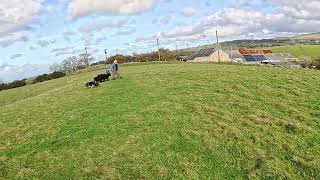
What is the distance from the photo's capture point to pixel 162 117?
69.3 feet

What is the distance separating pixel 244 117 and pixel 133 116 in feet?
19.3

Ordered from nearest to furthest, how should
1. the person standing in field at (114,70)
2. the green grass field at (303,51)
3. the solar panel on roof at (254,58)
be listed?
1. the person standing in field at (114,70)
2. the solar panel on roof at (254,58)
3. the green grass field at (303,51)

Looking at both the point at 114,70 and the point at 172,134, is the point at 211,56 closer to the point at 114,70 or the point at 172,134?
the point at 114,70

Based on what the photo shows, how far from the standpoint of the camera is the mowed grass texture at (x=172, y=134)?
51.5 feet

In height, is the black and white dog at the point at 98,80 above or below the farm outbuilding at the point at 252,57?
above

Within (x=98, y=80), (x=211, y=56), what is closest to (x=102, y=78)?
(x=98, y=80)

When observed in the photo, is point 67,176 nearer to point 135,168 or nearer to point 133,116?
point 135,168

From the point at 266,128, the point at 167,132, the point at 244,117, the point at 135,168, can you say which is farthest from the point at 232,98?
→ the point at 135,168

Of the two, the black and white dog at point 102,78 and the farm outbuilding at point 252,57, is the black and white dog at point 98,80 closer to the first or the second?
the black and white dog at point 102,78

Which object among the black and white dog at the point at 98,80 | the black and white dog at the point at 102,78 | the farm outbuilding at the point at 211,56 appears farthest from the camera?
the farm outbuilding at the point at 211,56

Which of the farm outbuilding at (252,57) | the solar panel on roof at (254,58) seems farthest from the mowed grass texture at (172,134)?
the solar panel on roof at (254,58)

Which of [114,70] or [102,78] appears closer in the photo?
[102,78]

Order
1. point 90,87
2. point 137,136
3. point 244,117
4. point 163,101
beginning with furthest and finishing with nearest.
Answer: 1. point 90,87
2. point 163,101
3. point 244,117
4. point 137,136

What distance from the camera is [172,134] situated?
18.6 metres
